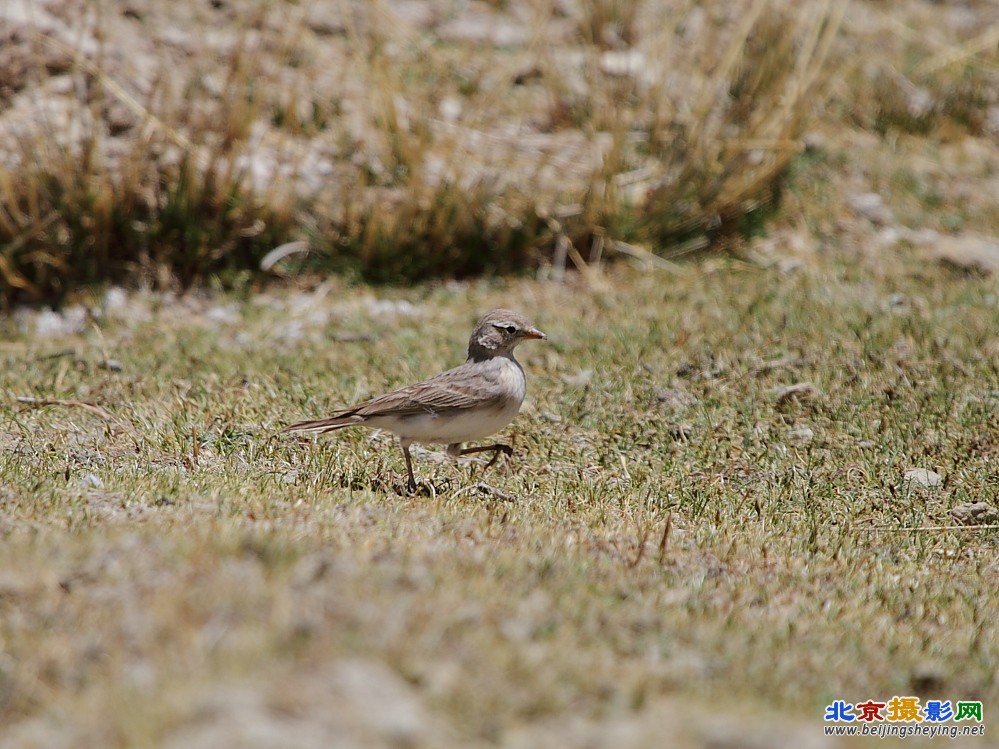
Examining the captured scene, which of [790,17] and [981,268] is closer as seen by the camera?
[981,268]

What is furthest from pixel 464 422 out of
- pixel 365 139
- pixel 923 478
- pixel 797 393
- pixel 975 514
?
pixel 365 139

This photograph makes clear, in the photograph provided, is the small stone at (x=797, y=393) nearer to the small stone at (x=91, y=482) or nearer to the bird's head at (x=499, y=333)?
the bird's head at (x=499, y=333)

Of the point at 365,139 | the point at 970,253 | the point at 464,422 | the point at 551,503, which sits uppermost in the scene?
the point at 365,139

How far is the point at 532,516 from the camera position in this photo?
5137 mm

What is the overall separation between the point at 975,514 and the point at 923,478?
37cm

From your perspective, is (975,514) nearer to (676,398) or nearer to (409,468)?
(676,398)

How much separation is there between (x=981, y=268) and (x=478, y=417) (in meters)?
5.13

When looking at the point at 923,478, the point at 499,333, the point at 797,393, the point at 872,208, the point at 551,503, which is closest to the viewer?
the point at 551,503

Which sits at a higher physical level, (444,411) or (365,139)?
(365,139)

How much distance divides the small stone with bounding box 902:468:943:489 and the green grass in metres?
0.04

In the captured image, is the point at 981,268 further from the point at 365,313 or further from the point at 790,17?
the point at 365,313

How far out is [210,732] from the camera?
2.90m

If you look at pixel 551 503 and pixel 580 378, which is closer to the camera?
pixel 551 503

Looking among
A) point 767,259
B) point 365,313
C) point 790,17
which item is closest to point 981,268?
point 767,259
